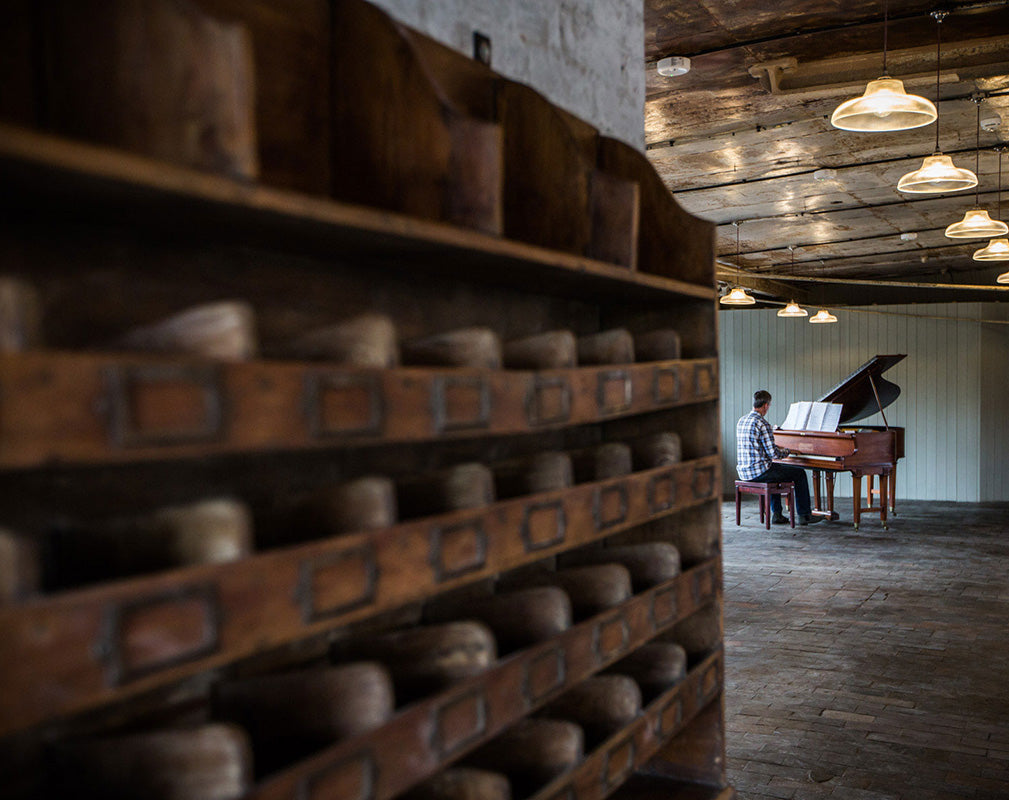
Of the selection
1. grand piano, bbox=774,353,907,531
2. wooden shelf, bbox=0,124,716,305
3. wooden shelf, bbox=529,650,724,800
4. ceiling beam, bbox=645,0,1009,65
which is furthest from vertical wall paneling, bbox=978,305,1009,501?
Answer: wooden shelf, bbox=0,124,716,305

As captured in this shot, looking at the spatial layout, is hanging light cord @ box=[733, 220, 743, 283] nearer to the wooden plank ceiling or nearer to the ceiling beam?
the wooden plank ceiling

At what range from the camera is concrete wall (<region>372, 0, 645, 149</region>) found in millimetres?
2105

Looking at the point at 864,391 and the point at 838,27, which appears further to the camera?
the point at 864,391

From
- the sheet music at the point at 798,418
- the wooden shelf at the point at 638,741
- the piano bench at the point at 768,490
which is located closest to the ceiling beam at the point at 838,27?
the wooden shelf at the point at 638,741

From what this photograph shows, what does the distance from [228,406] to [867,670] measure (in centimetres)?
448

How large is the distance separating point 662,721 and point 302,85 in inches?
61.3

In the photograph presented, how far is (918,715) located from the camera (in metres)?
4.06

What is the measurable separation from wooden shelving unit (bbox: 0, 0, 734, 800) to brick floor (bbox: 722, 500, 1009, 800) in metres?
1.57

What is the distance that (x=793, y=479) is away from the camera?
9320 mm

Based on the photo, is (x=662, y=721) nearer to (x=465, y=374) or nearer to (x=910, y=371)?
(x=465, y=374)

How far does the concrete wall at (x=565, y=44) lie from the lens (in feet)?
6.91

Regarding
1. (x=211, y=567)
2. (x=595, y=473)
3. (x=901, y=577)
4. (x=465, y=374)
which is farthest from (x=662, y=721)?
(x=901, y=577)

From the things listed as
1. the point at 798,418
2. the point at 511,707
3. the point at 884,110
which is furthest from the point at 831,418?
the point at 511,707

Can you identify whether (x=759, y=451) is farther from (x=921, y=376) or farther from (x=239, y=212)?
(x=239, y=212)
